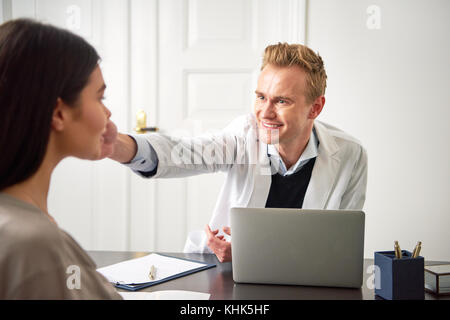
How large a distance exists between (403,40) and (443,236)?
4.10 ft

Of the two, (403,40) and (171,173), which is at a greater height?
(403,40)

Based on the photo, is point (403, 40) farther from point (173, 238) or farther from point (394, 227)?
point (173, 238)

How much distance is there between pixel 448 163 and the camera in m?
2.63

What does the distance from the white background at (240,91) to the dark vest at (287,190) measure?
106 centimetres

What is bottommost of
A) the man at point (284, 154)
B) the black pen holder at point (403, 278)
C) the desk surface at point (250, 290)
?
the desk surface at point (250, 290)

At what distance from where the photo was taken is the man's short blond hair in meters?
1.70

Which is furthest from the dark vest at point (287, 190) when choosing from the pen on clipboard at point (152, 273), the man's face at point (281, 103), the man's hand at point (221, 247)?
the pen on clipboard at point (152, 273)

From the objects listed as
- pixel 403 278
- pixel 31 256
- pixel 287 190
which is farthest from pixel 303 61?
pixel 31 256

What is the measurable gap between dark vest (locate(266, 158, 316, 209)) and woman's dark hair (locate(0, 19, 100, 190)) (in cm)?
111

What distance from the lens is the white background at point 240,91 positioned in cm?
263

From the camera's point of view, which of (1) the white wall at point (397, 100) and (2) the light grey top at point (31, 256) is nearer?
(2) the light grey top at point (31, 256)

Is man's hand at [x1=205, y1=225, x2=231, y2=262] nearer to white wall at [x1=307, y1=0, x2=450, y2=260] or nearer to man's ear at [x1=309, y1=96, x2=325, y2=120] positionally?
man's ear at [x1=309, y1=96, x2=325, y2=120]

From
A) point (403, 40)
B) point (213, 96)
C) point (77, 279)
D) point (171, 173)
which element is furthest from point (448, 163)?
point (77, 279)

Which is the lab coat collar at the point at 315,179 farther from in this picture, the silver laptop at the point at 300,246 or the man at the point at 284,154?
the silver laptop at the point at 300,246
